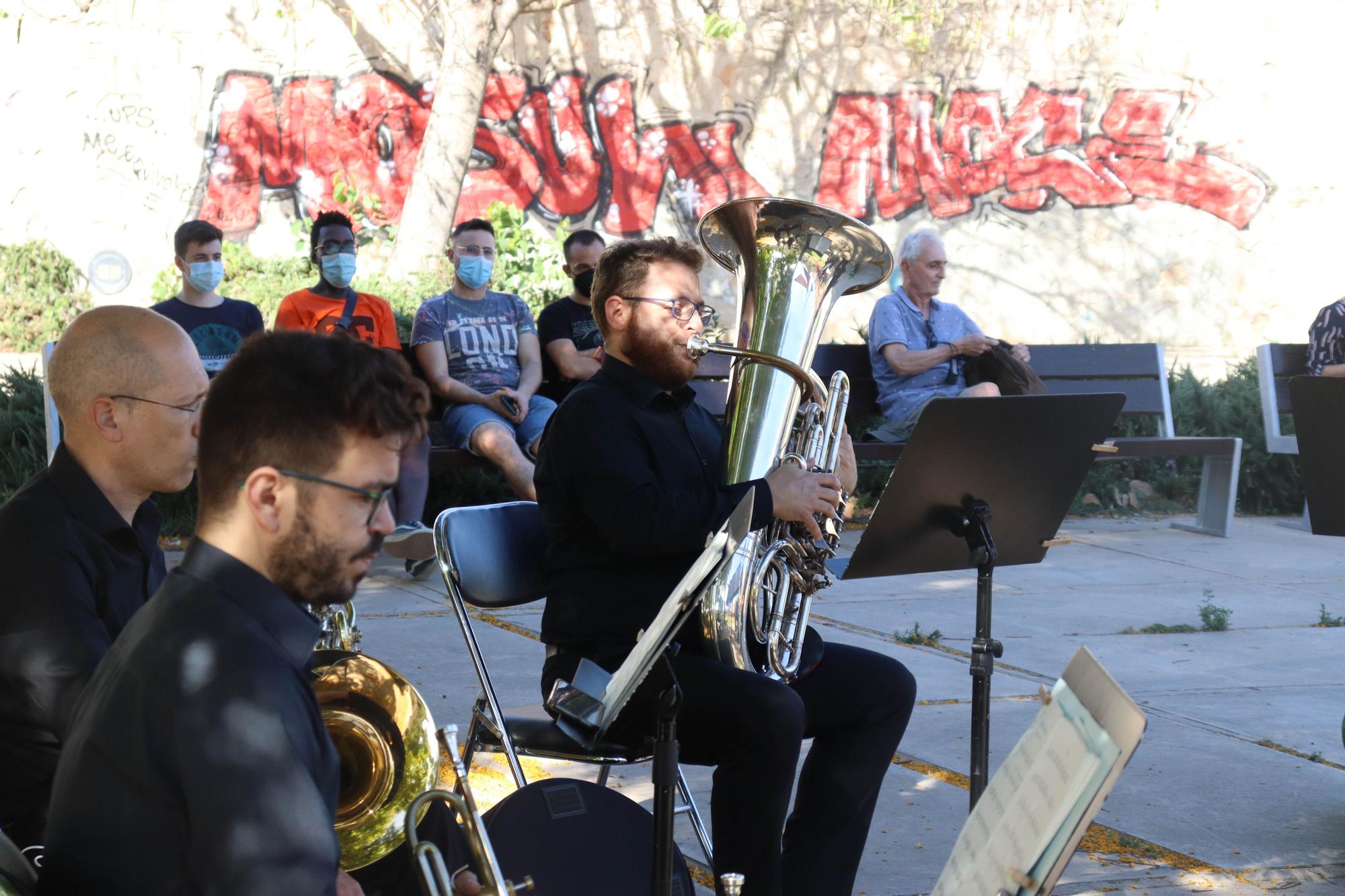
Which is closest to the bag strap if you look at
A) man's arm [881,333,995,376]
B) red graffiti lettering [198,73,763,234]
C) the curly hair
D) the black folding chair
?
man's arm [881,333,995,376]

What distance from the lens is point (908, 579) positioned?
270 inches

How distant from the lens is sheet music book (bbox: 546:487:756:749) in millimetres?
1938

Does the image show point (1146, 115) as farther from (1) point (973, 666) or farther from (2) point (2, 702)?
(2) point (2, 702)

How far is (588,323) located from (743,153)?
323 inches

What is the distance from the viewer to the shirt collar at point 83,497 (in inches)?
87.4

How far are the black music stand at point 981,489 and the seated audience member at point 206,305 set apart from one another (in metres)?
4.13

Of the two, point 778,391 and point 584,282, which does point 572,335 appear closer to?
point 584,282

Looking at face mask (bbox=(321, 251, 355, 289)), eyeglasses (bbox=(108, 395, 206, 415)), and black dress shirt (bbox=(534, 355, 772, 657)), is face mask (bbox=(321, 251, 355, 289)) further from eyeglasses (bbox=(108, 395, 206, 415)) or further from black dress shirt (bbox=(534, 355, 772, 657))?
eyeglasses (bbox=(108, 395, 206, 415))

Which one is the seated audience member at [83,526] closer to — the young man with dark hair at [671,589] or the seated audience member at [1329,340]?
the young man with dark hair at [671,589]

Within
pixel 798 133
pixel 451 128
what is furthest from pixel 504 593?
pixel 798 133

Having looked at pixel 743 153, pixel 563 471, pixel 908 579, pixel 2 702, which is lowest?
pixel 908 579

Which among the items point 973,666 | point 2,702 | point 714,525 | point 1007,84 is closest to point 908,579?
point 973,666

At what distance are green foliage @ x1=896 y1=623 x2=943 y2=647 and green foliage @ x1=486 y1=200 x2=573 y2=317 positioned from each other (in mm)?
4645

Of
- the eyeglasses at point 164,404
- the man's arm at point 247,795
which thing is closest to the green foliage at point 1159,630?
the eyeglasses at point 164,404
